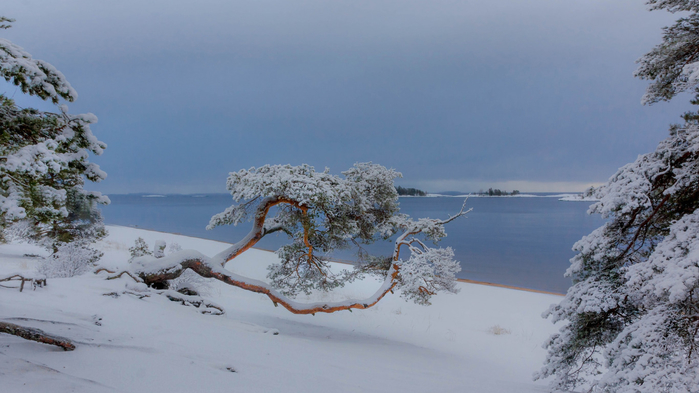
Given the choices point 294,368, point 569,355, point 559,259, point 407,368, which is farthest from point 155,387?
point 559,259

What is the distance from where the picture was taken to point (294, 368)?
362 cm

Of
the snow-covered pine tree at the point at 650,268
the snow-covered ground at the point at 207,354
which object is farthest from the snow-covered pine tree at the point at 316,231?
the snow-covered pine tree at the point at 650,268

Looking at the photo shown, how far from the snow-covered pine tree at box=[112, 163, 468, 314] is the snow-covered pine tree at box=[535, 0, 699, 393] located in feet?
9.43

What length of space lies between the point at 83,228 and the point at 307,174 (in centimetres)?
663

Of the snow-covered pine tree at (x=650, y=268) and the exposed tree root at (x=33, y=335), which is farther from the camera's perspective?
the exposed tree root at (x=33, y=335)

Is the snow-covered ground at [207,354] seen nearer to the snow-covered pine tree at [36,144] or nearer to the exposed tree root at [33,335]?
the exposed tree root at [33,335]

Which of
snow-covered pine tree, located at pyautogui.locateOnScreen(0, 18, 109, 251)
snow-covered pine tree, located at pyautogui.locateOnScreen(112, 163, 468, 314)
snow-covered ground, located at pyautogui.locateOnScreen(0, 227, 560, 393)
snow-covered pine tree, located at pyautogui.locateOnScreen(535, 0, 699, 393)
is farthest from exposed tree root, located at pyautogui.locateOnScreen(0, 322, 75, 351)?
snow-covered pine tree, located at pyautogui.locateOnScreen(535, 0, 699, 393)

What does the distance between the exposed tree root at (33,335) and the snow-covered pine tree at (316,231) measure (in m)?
3.54

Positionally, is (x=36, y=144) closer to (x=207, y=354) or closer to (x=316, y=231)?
(x=207, y=354)

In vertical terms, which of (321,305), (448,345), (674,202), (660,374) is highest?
(674,202)

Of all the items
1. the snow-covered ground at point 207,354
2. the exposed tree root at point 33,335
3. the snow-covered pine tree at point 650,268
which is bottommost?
the snow-covered ground at point 207,354

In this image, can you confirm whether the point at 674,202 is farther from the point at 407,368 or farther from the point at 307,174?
the point at 307,174

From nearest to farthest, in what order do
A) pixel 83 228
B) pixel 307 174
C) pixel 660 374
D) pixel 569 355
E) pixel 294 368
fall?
pixel 660 374 → pixel 294 368 → pixel 569 355 → pixel 307 174 → pixel 83 228

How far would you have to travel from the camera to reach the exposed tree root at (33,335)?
267 cm
